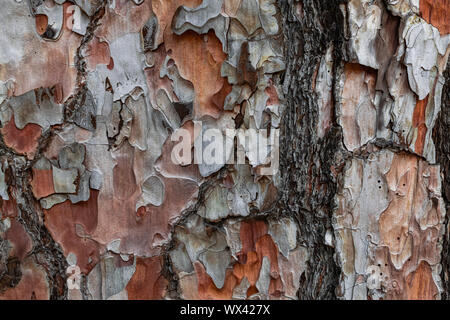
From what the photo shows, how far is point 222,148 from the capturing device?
734mm

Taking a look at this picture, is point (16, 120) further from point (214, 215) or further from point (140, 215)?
point (214, 215)

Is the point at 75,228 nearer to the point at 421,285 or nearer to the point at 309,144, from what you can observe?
the point at 309,144

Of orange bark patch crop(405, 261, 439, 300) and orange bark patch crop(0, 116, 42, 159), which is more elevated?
orange bark patch crop(0, 116, 42, 159)

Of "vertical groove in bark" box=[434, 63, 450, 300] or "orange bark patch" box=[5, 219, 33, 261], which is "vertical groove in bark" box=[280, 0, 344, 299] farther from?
"orange bark patch" box=[5, 219, 33, 261]

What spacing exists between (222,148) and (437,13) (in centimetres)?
48

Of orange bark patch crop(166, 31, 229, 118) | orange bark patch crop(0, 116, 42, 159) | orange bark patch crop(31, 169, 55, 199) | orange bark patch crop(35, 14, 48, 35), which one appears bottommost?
orange bark patch crop(31, 169, 55, 199)

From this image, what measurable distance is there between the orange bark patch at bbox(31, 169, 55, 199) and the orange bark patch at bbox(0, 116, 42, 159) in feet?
0.12

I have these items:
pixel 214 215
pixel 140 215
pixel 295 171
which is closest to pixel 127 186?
pixel 140 215

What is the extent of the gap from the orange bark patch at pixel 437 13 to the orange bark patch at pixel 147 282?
695mm

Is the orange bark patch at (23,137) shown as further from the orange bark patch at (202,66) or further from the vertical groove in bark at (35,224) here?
the orange bark patch at (202,66)

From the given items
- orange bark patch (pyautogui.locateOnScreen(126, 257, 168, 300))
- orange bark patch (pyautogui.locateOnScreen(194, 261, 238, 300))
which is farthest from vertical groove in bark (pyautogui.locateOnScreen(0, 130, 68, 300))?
orange bark patch (pyautogui.locateOnScreen(194, 261, 238, 300))

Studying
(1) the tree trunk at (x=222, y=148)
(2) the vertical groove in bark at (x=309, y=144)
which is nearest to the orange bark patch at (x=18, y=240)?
(1) the tree trunk at (x=222, y=148)

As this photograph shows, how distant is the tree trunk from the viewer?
71 centimetres

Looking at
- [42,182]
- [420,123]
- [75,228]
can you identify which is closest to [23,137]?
[42,182]
